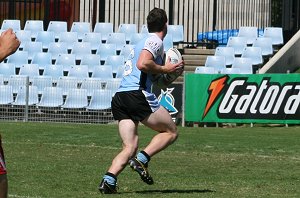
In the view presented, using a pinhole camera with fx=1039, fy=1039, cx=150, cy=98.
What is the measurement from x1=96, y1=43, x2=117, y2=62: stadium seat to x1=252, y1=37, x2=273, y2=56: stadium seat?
3.96 meters

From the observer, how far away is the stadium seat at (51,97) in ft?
87.5

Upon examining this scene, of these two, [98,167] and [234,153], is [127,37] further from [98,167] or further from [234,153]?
[98,167]

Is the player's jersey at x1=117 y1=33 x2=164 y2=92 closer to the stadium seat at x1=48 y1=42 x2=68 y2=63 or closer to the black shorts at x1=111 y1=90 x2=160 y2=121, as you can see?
the black shorts at x1=111 y1=90 x2=160 y2=121

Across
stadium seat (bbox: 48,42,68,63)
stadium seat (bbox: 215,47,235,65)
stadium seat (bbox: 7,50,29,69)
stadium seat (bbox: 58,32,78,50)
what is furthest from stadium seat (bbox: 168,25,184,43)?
stadium seat (bbox: 7,50,29,69)

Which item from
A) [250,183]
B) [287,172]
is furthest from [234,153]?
[250,183]

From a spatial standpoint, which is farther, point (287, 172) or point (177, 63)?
point (287, 172)

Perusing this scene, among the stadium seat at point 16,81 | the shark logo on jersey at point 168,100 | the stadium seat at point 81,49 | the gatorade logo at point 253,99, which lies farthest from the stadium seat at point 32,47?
the gatorade logo at point 253,99

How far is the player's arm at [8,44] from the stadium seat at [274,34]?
21708 mm

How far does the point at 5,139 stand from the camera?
20.0 metres

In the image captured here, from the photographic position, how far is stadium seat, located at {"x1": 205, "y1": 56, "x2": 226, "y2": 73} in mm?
27141

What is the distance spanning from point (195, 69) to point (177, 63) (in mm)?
16429

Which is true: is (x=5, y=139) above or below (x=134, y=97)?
below

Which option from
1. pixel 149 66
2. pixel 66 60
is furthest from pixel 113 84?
pixel 149 66

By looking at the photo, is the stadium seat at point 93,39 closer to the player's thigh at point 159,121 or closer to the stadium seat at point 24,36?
the stadium seat at point 24,36
